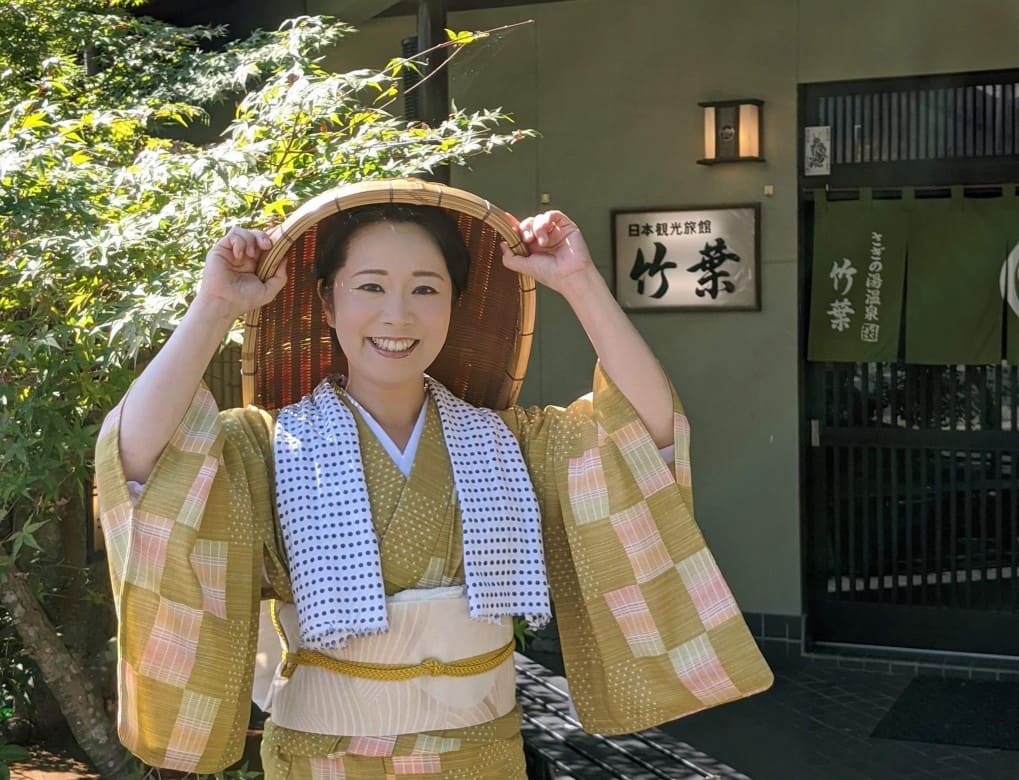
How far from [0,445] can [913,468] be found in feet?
17.5

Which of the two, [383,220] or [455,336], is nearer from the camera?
[383,220]

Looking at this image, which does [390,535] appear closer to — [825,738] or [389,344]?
[389,344]

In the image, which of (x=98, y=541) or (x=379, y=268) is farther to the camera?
(x=98, y=541)

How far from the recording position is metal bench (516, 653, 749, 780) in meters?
3.80

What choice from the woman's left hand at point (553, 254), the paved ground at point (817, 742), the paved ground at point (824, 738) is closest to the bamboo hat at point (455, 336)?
the woman's left hand at point (553, 254)

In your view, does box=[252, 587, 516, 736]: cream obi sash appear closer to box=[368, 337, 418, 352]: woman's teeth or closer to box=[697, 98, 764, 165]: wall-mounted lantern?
box=[368, 337, 418, 352]: woman's teeth

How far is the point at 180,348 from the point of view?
7.55ft

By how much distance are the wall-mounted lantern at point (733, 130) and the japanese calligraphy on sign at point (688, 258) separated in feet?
0.97

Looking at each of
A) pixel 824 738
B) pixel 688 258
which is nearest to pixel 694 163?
pixel 688 258

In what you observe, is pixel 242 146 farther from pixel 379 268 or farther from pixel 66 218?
pixel 379 268

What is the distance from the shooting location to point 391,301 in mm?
2488

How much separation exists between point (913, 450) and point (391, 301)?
5510 mm

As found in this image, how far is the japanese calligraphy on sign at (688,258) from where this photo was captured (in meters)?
7.41

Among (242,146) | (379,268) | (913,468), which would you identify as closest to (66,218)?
(242,146)
